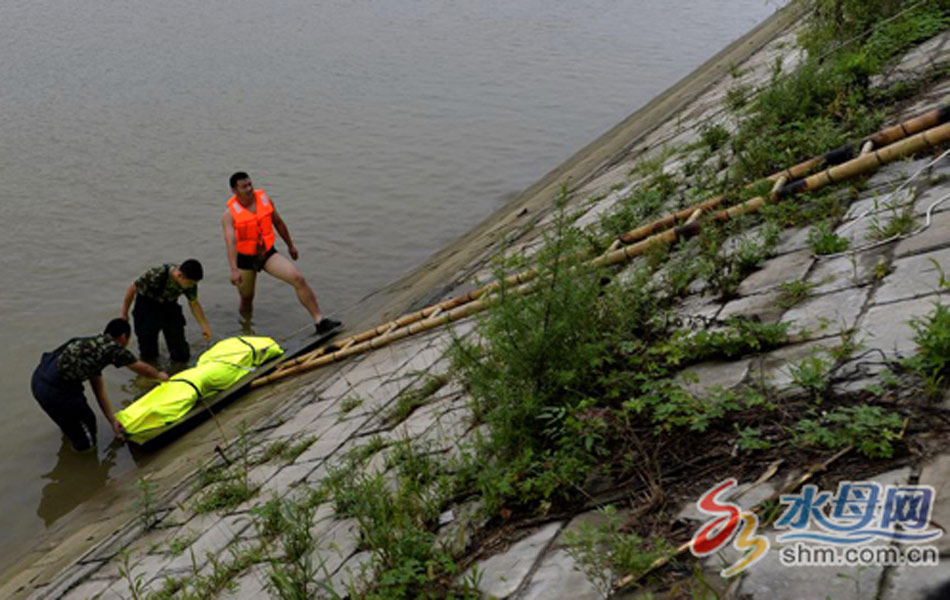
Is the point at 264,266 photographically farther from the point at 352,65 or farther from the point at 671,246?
the point at 352,65

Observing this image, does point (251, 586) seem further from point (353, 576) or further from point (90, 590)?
point (90, 590)

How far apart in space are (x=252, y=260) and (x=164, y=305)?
3.78ft

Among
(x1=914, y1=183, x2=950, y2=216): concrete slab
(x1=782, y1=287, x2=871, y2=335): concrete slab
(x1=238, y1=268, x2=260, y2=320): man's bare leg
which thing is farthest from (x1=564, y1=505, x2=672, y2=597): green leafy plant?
(x1=238, y1=268, x2=260, y2=320): man's bare leg

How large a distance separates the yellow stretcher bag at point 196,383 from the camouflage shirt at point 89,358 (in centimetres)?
47

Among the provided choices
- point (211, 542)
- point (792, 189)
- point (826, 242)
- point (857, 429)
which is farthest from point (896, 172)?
point (211, 542)

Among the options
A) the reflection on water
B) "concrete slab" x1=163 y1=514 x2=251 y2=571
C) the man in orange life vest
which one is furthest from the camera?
the man in orange life vest

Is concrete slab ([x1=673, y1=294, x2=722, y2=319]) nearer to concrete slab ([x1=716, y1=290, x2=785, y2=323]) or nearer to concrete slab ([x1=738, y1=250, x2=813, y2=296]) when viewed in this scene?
concrete slab ([x1=716, y1=290, x2=785, y2=323])

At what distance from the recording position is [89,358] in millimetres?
7016

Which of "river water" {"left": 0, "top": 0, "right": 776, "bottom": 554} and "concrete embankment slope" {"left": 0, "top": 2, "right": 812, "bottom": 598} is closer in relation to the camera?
"concrete embankment slope" {"left": 0, "top": 2, "right": 812, "bottom": 598}

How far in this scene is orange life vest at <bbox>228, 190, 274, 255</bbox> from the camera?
902cm

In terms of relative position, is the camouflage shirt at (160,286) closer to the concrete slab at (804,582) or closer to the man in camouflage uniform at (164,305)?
the man in camouflage uniform at (164,305)

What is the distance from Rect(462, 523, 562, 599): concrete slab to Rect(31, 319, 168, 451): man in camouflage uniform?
4.77 m

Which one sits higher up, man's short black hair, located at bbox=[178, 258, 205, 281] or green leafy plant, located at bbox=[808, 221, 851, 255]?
man's short black hair, located at bbox=[178, 258, 205, 281]

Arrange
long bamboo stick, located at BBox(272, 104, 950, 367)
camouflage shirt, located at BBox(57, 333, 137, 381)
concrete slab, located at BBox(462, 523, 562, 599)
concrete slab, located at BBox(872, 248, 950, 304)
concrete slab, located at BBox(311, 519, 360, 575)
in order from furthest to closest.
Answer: camouflage shirt, located at BBox(57, 333, 137, 381)
long bamboo stick, located at BBox(272, 104, 950, 367)
concrete slab, located at BBox(311, 519, 360, 575)
concrete slab, located at BBox(872, 248, 950, 304)
concrete slab, located at BBox(462, 523, 562, 599)
